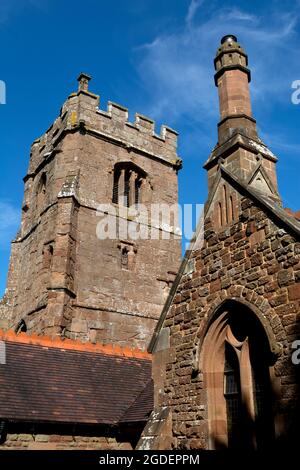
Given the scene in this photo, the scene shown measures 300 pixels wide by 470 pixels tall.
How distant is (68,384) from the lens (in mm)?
10305

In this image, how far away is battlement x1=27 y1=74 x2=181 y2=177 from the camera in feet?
70.6

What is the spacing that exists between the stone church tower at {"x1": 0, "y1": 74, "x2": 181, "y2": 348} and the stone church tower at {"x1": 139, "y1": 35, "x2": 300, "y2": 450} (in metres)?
9.82

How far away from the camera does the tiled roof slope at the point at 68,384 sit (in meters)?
9.12

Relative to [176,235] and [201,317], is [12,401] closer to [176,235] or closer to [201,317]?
[201,317]

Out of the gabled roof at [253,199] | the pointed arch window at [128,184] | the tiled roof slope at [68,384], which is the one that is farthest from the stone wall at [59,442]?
the pointed arch window at [128,184]

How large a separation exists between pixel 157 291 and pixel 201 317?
13.8 metres

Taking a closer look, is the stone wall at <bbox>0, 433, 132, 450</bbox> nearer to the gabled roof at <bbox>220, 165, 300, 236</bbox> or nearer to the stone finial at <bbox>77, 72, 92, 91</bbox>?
the gabled roof at <bbox>220, 165, 300, 236</bbox>

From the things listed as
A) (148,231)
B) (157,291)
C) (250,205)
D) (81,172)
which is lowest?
(250,205)

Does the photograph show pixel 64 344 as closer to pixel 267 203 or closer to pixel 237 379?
pixel 237 379

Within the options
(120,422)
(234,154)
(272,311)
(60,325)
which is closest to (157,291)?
(60,325)

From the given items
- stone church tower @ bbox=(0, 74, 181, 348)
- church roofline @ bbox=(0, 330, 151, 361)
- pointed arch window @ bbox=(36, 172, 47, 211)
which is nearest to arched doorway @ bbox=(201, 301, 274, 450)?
church roofline @ bbox=(0, 330, 151, 361)

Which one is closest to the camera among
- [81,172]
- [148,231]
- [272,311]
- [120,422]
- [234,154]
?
[272,311]

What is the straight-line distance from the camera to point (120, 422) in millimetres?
9773

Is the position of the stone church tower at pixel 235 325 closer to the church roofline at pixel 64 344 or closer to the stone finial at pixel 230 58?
the stone finial at pixel 230 58
